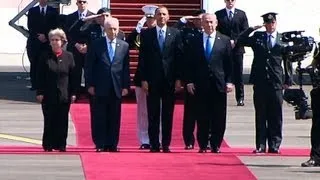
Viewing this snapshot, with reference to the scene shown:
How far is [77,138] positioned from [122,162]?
13.5 feet

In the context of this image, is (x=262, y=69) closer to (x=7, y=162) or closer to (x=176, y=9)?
(x=7, y=162)

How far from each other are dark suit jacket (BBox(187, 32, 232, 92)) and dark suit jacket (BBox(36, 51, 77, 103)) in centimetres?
175

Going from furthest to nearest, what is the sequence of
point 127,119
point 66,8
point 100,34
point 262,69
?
point 66,8 < point 127,119 < point 100,34 < point 262,69

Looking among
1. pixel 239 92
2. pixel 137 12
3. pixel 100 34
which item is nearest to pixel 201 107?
pixel 100 34

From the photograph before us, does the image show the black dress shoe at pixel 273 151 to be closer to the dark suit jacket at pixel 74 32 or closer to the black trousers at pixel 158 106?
the black trousers at pixel 158 106

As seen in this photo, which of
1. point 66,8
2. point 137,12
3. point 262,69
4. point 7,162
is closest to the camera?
point 7,162

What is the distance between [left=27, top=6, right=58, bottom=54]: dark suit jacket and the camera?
26.1m

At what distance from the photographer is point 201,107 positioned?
1955 cm

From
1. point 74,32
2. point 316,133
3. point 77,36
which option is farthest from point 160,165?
point 74,32

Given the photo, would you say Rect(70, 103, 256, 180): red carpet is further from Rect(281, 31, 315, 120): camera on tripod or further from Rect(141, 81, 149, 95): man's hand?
Rect(281, 31, 315, 120): camera on tripod

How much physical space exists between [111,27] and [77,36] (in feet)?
8.67

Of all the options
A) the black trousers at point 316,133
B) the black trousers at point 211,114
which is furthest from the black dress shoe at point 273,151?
the black trousers at point 316,133

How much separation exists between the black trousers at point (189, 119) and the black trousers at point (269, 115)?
0.95 metres

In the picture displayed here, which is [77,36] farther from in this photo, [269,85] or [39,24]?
[39,24]
